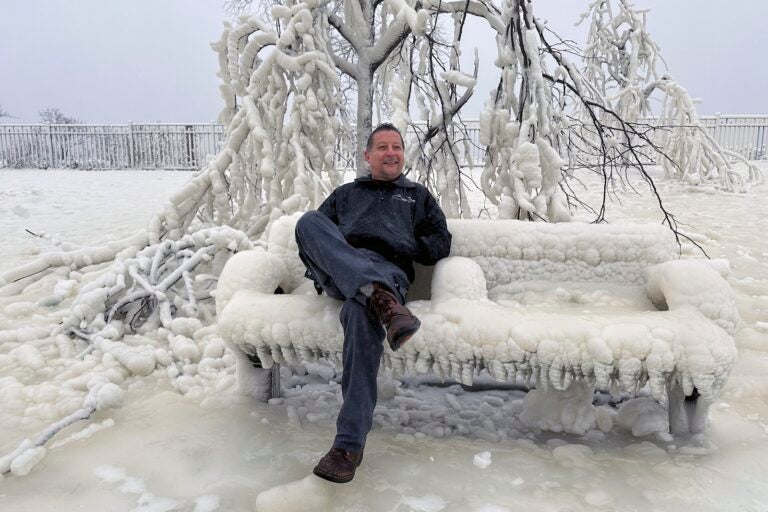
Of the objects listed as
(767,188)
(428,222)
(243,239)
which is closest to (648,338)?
(428,222)

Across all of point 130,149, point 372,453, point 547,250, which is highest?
point 130,149

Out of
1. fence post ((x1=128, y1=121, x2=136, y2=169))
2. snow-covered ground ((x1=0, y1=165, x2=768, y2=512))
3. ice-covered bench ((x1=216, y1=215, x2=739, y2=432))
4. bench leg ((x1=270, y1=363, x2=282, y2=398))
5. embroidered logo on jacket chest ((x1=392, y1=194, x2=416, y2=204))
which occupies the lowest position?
Answer: snow-covered ground ((x1=0, y1=165, x2=768, y2=512))

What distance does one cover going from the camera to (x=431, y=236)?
2.13 meters

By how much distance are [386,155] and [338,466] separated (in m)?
1.21

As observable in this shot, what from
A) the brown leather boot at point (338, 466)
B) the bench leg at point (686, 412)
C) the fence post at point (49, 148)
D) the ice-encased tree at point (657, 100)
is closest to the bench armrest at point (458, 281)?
the brown leather boot at point (338, 466)

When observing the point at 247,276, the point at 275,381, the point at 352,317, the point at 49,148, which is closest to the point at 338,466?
the point at 352,317

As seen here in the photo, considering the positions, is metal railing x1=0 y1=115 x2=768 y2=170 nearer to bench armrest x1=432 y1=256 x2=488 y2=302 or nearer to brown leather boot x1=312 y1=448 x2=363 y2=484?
bench armrest x1=432 y1=256 x2=488 y2=302

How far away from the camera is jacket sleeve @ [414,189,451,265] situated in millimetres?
2102

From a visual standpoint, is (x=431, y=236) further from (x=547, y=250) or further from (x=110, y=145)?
(x=110, y=145)

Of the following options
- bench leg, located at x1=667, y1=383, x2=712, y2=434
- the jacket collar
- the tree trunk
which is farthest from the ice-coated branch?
the tree trunk

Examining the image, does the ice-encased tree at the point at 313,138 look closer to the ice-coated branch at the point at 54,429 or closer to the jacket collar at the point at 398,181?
the ice-coated branch at the point at 54,429

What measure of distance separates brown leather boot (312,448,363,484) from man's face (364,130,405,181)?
111 cm

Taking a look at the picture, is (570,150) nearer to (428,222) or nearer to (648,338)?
(428,222)

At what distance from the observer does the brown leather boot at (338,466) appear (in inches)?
60.2
